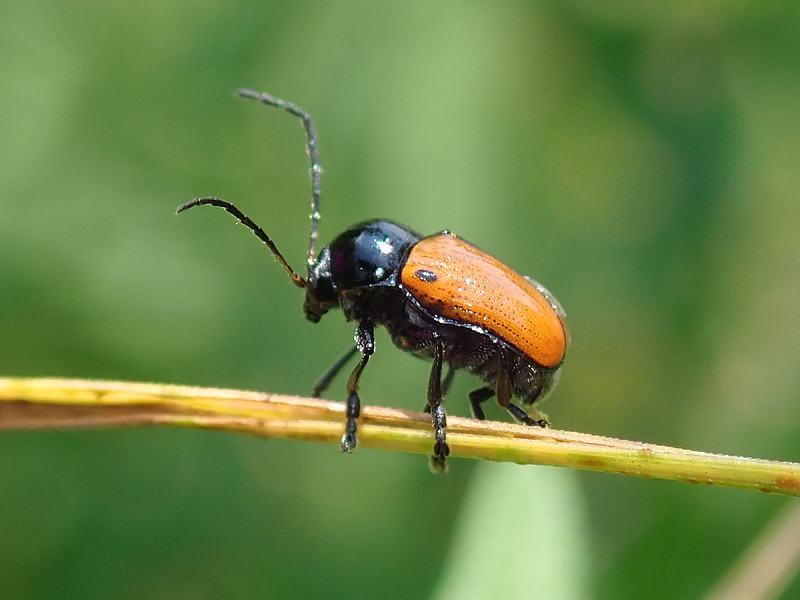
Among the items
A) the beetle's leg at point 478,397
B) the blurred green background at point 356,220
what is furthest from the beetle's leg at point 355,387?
the blurred green background at point 356,220

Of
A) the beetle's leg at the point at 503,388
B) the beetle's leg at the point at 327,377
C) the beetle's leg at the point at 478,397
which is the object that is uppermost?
the beetle's leg at the point at 503,388

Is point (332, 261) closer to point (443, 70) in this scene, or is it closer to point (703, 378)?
point (443, 70)

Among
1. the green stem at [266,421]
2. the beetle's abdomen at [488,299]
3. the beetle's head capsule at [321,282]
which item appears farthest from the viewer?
the beetle's head capsule at [321,282]

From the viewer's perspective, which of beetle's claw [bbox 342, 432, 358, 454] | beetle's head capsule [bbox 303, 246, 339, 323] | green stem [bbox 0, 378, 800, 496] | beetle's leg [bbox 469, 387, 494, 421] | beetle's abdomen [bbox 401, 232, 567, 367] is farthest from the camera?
beetle's head capsule [bbox 303, 246, 339, 323]

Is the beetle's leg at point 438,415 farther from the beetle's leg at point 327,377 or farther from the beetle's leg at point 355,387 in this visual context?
the beetle's leg at point 327,377

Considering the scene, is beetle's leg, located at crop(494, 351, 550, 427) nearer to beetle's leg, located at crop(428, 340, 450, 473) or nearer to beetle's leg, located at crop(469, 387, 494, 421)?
beetle's leg, located at crop(469, 387, 494, 421)

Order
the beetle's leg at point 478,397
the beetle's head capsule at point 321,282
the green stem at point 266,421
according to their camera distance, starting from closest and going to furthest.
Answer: the green stem at point 266,421 → the beetle's leg at point 478,397 → the beetle's head capsule at point 321,282

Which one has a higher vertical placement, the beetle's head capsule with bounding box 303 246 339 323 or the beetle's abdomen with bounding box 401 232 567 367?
the beetle's abdomen with bounding box 401 232 567 367

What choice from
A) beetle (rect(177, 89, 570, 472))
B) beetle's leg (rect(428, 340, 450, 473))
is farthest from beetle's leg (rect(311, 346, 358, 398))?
beetle's leg (rect(428, 340, 450, 473))

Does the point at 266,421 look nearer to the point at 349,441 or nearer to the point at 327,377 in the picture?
the point at 349,441
